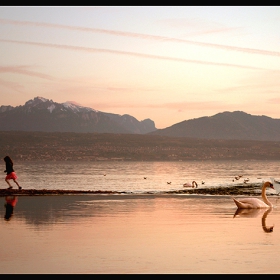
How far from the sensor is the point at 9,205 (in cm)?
2619

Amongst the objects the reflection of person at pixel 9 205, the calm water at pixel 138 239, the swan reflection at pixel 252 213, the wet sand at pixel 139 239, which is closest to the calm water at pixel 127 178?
the reflection of person at pixel 9 205

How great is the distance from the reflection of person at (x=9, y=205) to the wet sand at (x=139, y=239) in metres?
0.23

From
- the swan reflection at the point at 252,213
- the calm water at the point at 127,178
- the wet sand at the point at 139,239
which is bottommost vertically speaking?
the wet sand at the point at 139,239

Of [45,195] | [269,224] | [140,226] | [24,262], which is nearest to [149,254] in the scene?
[24,262]

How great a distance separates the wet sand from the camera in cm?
1249

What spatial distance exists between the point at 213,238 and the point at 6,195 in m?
18.1

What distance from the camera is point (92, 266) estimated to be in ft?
40.9

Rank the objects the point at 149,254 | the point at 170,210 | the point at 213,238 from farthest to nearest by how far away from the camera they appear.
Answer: the point at 170,210 → the point at 213,238 → the point at 149,254

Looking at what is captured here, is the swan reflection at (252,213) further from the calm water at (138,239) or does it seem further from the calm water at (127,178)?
the calm water at (127,178)

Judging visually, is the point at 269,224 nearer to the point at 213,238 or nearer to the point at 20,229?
the point at 213,238

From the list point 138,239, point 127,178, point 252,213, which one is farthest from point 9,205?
point 127,178

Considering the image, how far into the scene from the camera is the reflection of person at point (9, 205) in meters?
21.6

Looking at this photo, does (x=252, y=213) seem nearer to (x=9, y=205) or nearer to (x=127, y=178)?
(x=9, y=205)

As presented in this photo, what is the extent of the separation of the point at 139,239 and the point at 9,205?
11377 mm
